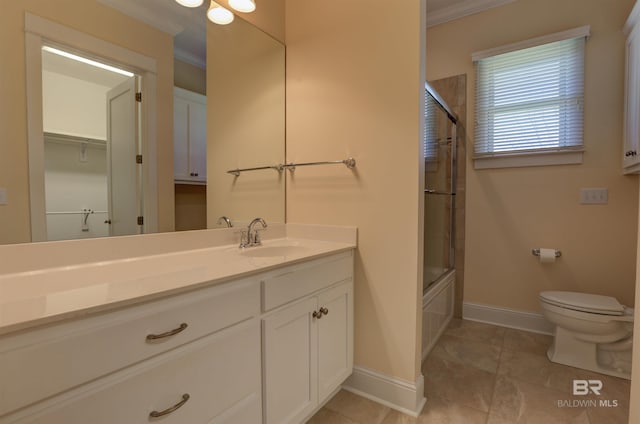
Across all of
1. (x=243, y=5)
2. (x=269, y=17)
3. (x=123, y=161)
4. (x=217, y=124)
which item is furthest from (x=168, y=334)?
(x=269, y=17)

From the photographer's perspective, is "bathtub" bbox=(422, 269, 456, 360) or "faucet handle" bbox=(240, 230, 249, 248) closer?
"faucet handle" bbox=(240, 230, 249, 248)

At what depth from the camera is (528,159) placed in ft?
7.89

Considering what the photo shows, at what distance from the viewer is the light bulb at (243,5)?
1612mm

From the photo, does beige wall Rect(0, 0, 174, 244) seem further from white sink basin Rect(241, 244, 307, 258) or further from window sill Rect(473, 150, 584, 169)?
window sill Rect(473, 150, 584, 169)

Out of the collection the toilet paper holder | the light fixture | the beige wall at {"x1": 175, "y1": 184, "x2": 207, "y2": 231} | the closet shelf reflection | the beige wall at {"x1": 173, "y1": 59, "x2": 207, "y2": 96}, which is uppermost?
the beige wall at {"x1": 173, "y1": 59, "x2": 207, "y2": 96}

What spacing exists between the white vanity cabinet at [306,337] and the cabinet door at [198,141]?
29.6 inches

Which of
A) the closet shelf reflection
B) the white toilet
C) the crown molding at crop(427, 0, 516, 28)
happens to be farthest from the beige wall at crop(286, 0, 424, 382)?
the crown molding at crop(427, 0, 516, 28)

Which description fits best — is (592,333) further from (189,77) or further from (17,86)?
(17,86)

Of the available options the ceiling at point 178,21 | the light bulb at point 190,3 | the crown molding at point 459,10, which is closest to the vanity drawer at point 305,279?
the ceiling at point 178,21

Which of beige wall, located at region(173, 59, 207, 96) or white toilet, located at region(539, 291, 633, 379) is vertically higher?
beige wall, located at region(173, 59, 207, 96)

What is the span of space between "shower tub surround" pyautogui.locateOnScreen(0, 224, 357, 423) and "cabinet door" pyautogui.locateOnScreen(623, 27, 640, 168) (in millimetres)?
1946

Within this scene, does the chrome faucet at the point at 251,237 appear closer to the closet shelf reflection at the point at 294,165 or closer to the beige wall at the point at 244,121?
the beige wall at the point at 244,121

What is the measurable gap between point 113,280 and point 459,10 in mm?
3194

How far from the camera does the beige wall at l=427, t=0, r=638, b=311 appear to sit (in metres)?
2.12
